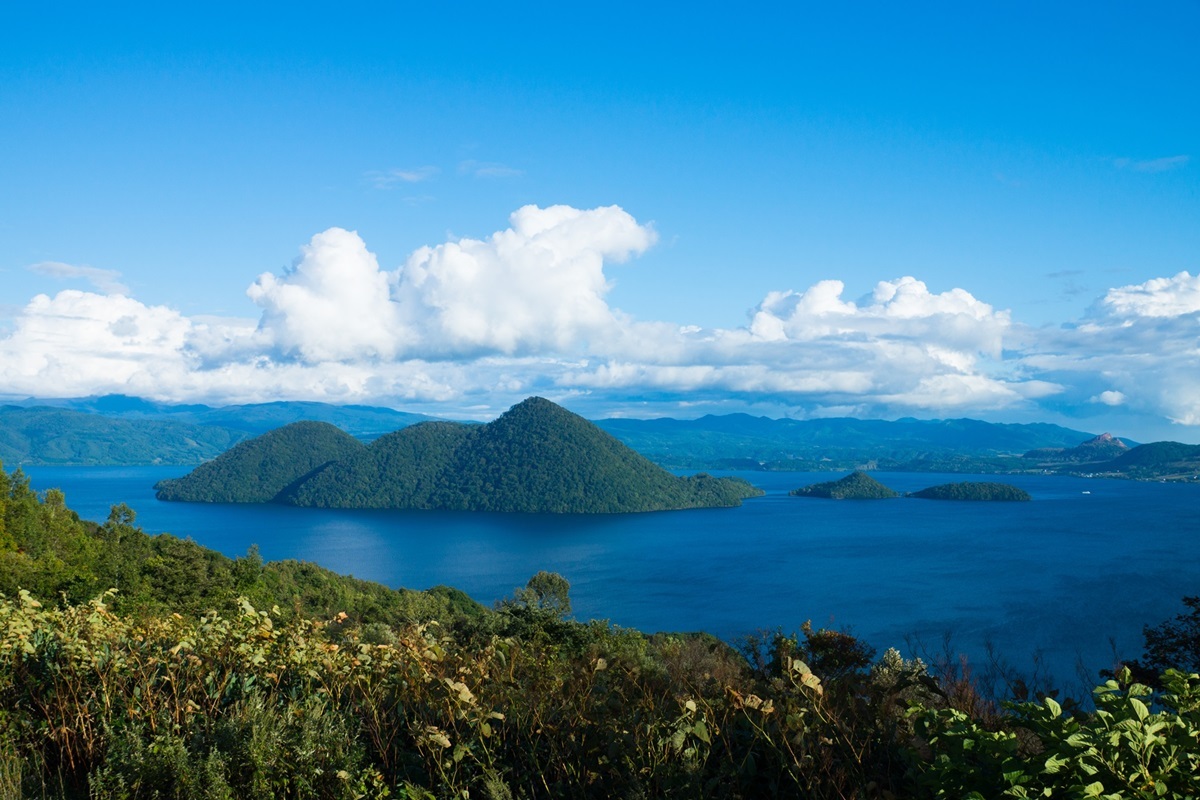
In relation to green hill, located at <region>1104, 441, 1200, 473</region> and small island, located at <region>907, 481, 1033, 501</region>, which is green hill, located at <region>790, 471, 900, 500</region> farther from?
green hill, located at <region>1104, 441, 1200, 473</region>

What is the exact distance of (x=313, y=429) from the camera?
502 feet

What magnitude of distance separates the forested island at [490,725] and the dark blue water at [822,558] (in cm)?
1622

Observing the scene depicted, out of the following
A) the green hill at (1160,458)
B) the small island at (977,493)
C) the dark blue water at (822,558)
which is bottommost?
the dark blue water at (822,558)

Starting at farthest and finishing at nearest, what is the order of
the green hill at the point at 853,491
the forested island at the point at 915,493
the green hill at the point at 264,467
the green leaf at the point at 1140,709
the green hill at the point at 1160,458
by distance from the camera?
the green hill at the point at 1160,458 < the green hill at the point at 853,491 < the green hill at the point at 264,467 < the forested island at the point at 915,493 < the green leaf at the point at 1140,709

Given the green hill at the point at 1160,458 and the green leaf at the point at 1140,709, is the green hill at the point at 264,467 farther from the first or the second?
the green hill at the point at 1160,458

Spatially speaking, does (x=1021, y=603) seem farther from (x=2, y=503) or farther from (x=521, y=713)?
(x=521, y=713)

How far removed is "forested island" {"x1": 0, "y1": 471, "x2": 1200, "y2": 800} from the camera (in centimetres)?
220

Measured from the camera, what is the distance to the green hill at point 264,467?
12794 cm

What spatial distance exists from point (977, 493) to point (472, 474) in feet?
243

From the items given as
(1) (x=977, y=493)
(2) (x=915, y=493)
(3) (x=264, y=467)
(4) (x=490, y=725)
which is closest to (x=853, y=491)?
(2) (x=915, y=493)

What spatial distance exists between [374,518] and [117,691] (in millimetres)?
108719

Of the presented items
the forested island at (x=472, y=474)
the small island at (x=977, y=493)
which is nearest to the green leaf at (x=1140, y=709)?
the forested island at (x=472, y=474)

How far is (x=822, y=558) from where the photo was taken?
70.4 m

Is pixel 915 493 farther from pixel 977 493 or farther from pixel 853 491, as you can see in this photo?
pixel 977 493
